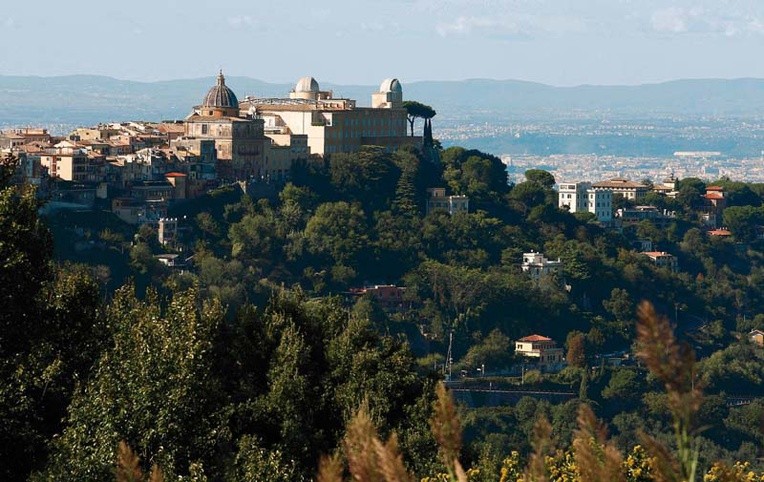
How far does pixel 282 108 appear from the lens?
57.6m

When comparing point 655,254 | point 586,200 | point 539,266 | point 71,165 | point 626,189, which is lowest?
point 655,254

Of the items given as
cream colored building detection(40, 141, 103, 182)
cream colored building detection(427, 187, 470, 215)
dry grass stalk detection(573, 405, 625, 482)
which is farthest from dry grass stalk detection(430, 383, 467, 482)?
cream colored building detection(427, 187, 470, 215)

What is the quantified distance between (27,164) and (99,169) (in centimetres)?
321

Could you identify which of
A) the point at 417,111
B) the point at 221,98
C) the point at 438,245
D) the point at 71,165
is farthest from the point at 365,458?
the point at 417,111

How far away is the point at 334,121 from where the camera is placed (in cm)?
5625

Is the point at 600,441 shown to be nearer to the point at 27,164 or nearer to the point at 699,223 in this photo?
the point at 27,164

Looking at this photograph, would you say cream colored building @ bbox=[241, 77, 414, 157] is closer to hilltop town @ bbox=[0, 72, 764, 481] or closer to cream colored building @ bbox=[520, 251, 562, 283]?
→ hilltop town @ bbox=[0, 72, 764, 481]

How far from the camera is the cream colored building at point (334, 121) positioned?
5606 cm

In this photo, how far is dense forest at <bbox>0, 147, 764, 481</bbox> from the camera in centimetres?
1373

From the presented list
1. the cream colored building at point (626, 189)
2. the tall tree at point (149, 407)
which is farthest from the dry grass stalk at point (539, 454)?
the cream colored building at point (626, 189)

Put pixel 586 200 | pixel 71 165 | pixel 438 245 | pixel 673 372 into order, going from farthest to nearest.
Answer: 1. pixel 586 200
2. pixel 438 245
3. pixel 71 165
4. pixel 673 372

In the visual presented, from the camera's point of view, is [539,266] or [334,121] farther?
[539,266]

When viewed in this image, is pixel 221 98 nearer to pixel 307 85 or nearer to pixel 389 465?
pixel 307 85

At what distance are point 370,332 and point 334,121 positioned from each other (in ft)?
125
